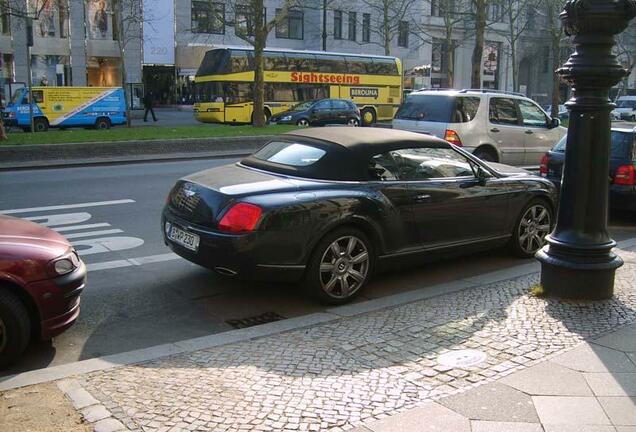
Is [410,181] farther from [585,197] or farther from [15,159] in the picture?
[15,159]

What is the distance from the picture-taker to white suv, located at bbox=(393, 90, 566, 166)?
12.6 m

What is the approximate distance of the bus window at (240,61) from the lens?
32812mm

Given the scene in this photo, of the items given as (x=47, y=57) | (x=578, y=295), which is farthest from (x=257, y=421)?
(x=47, y=57)

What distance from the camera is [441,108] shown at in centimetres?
1273

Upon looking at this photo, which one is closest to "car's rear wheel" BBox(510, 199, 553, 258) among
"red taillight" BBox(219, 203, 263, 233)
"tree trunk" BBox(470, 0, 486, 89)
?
"red taillight" BBox(219, 203, 263, 233)

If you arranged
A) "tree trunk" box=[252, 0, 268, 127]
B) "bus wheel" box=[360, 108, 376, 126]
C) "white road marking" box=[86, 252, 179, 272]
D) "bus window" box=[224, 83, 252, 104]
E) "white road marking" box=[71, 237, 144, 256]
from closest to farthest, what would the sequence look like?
1. "white road marking" box=[86, 252, 179, 272]
2. "white road marking" box=[71, 237, 144, 256]
3. "tree trunk" box=[252, 0, 268, 127]
4. "bus window" box=[224, 83, 252, 104]
5. "bus wheel" box=[360, 108, 376, 126]

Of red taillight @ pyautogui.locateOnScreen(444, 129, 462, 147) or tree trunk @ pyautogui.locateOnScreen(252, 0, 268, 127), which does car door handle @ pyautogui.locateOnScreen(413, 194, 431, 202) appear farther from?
tree trunk @ pyautogui.locateOnScreen(252, 0, 268, 127)

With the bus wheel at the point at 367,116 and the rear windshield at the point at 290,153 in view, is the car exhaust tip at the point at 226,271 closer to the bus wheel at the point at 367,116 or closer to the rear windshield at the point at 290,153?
the rear windshield at the point at 290,153

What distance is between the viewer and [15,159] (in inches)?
620

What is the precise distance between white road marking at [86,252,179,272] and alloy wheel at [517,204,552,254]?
393 cm

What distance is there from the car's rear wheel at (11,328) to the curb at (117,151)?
12.2 meters

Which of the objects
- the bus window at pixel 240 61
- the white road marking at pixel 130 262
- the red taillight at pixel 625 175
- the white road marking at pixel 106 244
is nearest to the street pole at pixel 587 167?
the white road marking at pixel 130 262

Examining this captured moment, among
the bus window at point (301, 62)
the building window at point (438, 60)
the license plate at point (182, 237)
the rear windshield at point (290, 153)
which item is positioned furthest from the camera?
the building window at point (438, 60)

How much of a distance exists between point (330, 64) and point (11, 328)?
112ft
